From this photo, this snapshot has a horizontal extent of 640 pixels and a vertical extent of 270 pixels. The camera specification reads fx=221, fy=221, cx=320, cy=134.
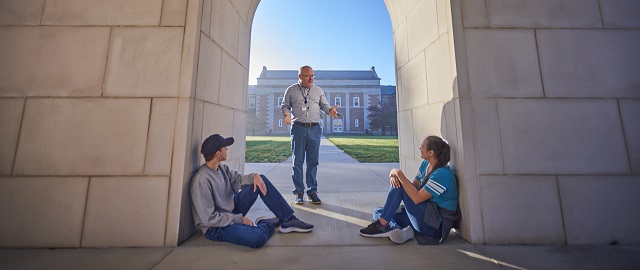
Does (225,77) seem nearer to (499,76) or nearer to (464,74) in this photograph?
(464,74)

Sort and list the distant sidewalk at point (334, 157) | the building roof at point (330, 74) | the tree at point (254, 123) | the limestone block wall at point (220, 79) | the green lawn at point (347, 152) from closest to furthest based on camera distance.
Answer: the limestone block wall at point (220, 79) < the distant sidewalk at point (334, 157) < the green lawn at point (347, 152) < the tree at point (254, 123) < the building roof at point (330, 74)

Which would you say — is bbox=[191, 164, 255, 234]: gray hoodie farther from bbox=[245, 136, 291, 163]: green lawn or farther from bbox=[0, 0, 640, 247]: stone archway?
bbox=[245, 136, 291, 163]: green lawn

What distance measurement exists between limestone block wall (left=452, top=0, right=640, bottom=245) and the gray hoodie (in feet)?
8.35

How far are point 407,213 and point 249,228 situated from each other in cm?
167

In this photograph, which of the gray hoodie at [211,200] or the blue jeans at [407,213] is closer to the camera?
the gray hoodie at [211,200]

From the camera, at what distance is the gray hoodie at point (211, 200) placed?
2158 millimetres

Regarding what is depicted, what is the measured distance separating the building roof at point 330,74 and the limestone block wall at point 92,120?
4957 cm

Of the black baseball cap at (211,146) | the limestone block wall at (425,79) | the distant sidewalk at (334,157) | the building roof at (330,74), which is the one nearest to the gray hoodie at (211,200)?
the black baseball cap at (211,146)

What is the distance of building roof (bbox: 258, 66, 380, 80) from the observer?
5283 centimetres

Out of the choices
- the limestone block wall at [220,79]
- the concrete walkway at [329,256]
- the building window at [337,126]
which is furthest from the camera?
the building window at [337,126]

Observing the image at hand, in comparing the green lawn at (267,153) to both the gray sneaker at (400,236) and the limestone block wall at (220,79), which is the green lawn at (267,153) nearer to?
the limestone block wall at (220,79)

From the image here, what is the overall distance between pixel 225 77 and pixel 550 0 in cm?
422

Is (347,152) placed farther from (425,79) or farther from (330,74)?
(330,74)

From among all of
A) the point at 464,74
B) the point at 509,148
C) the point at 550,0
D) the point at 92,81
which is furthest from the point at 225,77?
the point at 550,0
